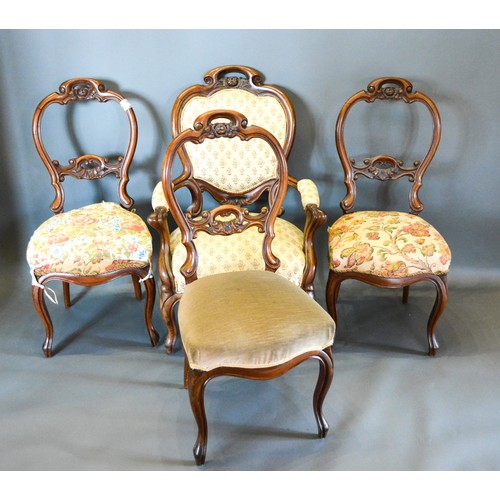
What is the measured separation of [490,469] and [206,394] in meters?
1.03

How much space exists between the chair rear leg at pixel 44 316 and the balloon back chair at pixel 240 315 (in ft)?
2.11

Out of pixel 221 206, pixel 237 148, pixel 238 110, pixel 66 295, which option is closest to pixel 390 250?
pixel 221 206

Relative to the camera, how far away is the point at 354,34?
2.34m

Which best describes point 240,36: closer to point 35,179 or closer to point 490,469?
point 35,179

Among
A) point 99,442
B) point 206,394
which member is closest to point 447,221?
point 206,394

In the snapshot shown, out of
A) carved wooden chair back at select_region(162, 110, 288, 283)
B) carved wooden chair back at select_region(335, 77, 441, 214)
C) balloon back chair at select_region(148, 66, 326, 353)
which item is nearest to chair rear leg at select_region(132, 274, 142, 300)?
balloon back chair at select_region(148, 66, 326, 353)

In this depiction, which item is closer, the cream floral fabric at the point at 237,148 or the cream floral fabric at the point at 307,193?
the cream floral fabric at the point at 307,193

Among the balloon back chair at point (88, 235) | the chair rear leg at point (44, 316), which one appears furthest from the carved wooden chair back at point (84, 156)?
the chair rear leg at point (44, 316)

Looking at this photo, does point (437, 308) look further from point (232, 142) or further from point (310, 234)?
point (232, 142)

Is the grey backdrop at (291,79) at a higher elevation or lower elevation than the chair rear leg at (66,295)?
higher

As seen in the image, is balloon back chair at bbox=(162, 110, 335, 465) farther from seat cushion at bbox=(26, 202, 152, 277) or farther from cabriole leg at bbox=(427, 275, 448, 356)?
cabriole leg at bbox=(427, 275, 448, 356)

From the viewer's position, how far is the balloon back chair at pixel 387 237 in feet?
6.70

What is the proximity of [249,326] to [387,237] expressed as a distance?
2.86 feet

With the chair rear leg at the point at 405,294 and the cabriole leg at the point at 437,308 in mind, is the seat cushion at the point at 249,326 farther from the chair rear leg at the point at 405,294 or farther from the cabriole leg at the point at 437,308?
the chair rear leg at the point at 405,294
